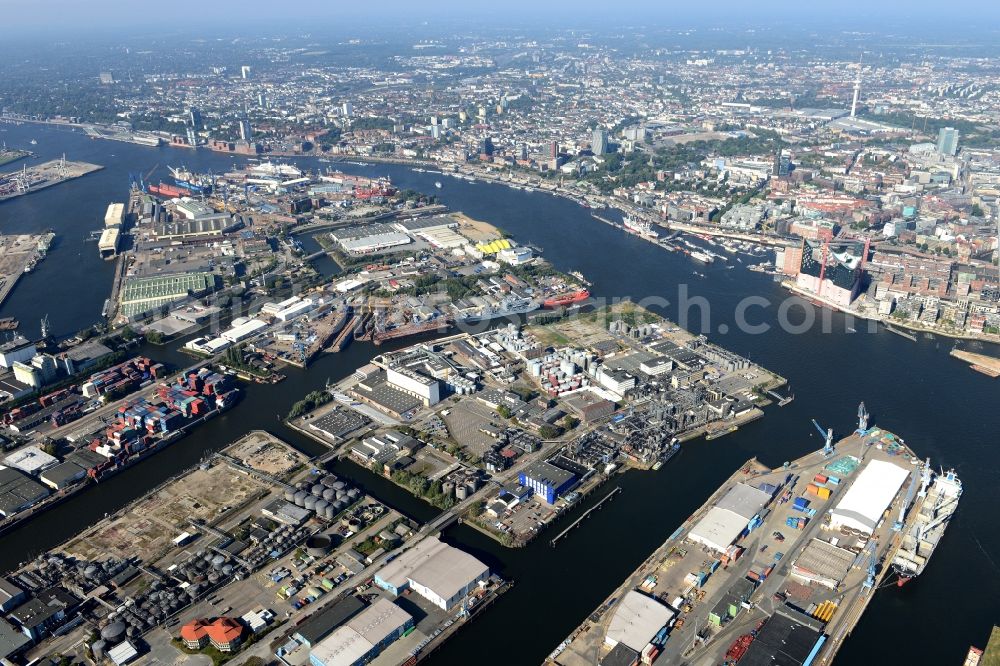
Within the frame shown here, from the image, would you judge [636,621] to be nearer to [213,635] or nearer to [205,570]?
[213,635]

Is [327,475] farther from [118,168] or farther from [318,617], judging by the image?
[118,168]

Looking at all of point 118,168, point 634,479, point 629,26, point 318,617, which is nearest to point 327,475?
point 318,617

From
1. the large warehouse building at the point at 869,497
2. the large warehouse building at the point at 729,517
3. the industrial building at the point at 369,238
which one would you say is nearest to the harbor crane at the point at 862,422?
the large warehouse building at the point at 869,497

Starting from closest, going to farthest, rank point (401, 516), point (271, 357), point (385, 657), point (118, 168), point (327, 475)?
point (385, 657)
point (401, 516)
point (327, 475)
point (271, 357)
point (118, 168)

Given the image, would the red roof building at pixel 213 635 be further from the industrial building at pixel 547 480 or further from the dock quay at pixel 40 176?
the dock quay at pixel 40 176

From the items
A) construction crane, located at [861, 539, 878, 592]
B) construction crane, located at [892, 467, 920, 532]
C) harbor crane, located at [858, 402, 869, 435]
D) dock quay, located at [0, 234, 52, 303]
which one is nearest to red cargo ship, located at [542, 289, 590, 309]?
harbor crane, located at [858, 402, 869, 435]
